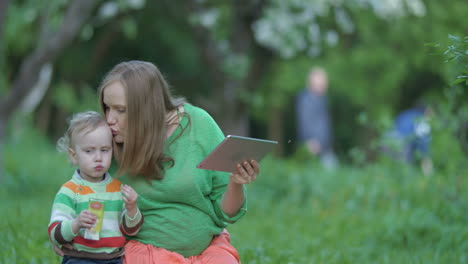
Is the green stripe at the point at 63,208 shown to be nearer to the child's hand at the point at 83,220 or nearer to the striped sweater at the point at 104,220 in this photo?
the striped sweater at the point at 104,220

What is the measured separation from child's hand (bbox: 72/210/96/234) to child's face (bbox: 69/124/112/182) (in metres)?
0.19

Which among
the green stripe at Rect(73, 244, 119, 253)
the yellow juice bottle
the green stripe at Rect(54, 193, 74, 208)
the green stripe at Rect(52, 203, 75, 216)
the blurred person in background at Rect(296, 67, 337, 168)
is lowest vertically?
the blurred person in background at Rect(296, 67, 337, 168)

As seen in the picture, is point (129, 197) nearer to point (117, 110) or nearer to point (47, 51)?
point (117, 110)

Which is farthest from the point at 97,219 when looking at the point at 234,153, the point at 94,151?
the point at 234,153

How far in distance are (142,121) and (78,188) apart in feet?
1.24

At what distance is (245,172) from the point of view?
263 centimetres

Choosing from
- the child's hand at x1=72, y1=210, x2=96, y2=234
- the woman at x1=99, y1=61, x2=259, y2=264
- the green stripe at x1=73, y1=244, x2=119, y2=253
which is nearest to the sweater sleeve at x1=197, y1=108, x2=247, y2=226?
the woman at x1=99, y1=61, x2=259, y2=264

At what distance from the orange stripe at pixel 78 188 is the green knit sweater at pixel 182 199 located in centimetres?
20

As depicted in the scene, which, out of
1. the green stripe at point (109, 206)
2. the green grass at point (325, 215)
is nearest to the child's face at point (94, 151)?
the green stripe at point (109, 206)

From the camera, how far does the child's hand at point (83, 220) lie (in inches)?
95.3

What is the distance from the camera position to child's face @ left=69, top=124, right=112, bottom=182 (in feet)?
8.34

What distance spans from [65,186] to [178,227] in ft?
1.72

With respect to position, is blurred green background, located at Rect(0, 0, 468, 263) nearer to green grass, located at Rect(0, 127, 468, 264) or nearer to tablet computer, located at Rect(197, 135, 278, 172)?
green grass, located at Rect(0, 127, 468, 264)

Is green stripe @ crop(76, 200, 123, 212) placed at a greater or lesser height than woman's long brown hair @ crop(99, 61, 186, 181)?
lesser
